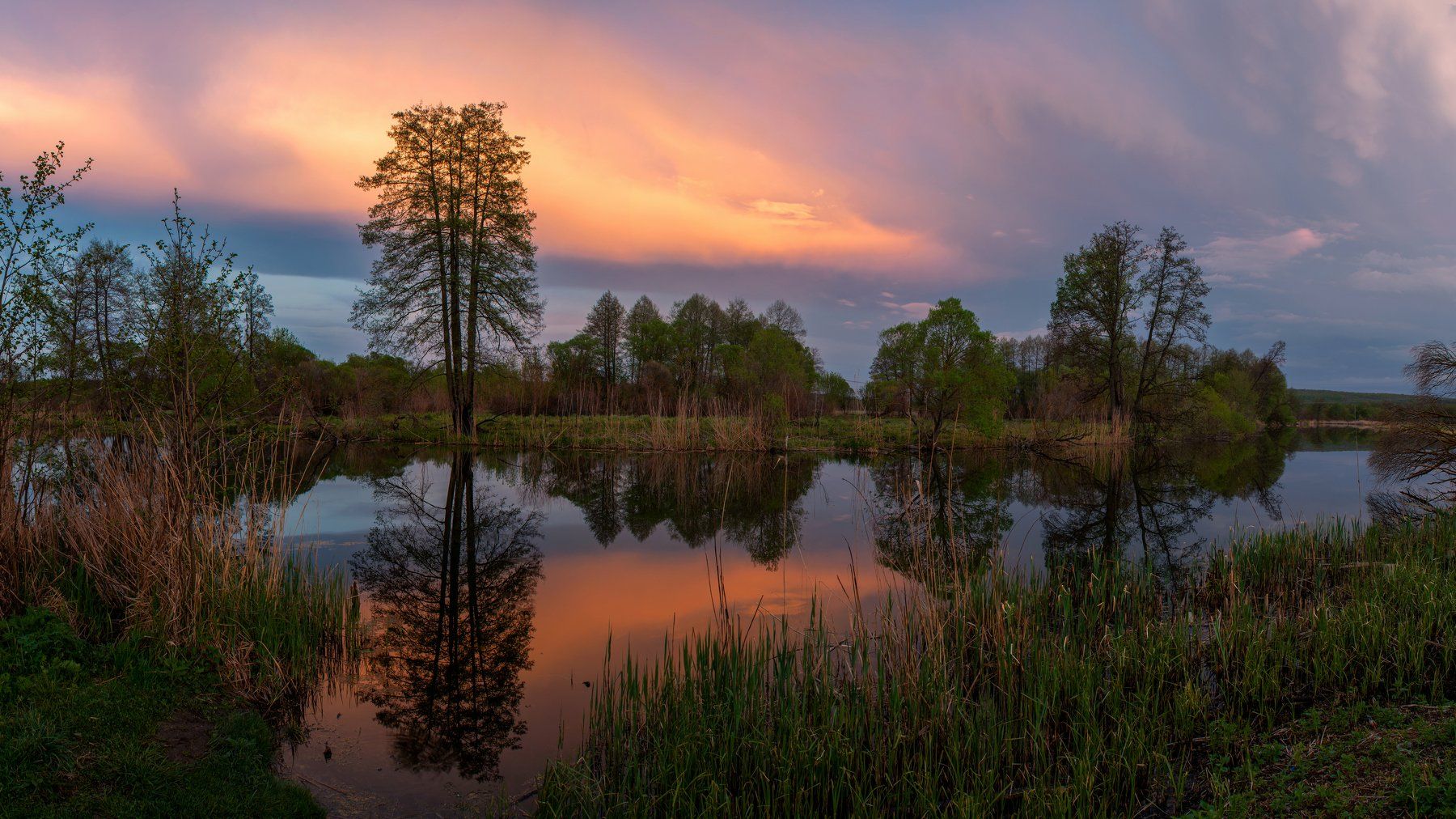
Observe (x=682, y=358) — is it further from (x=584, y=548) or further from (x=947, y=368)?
(x=584, y=548)

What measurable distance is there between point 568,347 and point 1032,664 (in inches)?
2074

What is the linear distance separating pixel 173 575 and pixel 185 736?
5.27 ft

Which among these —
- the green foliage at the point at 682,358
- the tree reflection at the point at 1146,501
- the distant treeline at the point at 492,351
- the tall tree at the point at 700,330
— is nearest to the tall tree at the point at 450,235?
the distant treeline at the point at 492,351

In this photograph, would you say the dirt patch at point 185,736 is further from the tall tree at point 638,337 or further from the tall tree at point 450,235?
the tall tree at point 638,337

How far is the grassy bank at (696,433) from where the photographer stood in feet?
85.6

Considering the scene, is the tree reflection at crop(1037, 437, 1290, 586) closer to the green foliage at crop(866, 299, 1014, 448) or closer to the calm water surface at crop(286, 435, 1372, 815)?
the calm water surface at crop(286, 435, 1372, 815)

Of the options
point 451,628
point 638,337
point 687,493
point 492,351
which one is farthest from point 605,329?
point 451,628

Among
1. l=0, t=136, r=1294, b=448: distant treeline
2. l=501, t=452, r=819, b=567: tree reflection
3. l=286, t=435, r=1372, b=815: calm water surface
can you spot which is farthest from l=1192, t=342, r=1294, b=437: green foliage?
l=501, t=452, r=819, b=567: tree reflection

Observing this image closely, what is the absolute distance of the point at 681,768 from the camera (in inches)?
151

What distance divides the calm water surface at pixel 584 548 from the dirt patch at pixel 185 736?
0.61 m

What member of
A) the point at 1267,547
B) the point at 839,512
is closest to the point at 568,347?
the point at 839,512

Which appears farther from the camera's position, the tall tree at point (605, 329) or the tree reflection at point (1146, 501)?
the tall tree at point (605, 329)

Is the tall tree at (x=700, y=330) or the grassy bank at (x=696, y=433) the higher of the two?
the tall tree at (x=700, y=330)

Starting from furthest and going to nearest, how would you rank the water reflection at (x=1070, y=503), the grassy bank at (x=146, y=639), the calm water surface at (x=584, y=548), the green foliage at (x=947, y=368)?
the green foliage at (x=947, y=368) → the water reflection at (x=1070, y=503) → the calm water surface at (x=584, y=548) → the grassy bank at (x=146, y=639)
